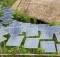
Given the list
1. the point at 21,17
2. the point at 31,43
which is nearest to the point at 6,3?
the point at 21,17

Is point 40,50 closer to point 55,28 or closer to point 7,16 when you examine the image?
point 55,28

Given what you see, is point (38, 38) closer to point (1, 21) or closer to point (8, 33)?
point (8, 33)

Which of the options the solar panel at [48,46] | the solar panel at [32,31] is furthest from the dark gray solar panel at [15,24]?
the solar panel at [48,46]

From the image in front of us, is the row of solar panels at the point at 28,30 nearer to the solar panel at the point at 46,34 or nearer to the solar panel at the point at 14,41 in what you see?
the solar panel at the point at 46,34

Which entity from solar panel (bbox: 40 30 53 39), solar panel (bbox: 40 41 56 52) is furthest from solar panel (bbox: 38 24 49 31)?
solar panel (bbox: 40 41 56 52)

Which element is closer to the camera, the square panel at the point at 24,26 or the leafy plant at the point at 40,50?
the leafy plant at the point at 40,50

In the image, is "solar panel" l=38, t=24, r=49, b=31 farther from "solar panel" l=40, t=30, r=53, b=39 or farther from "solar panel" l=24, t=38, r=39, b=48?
"solar panel" l=24, t=38, r=39, b=48
